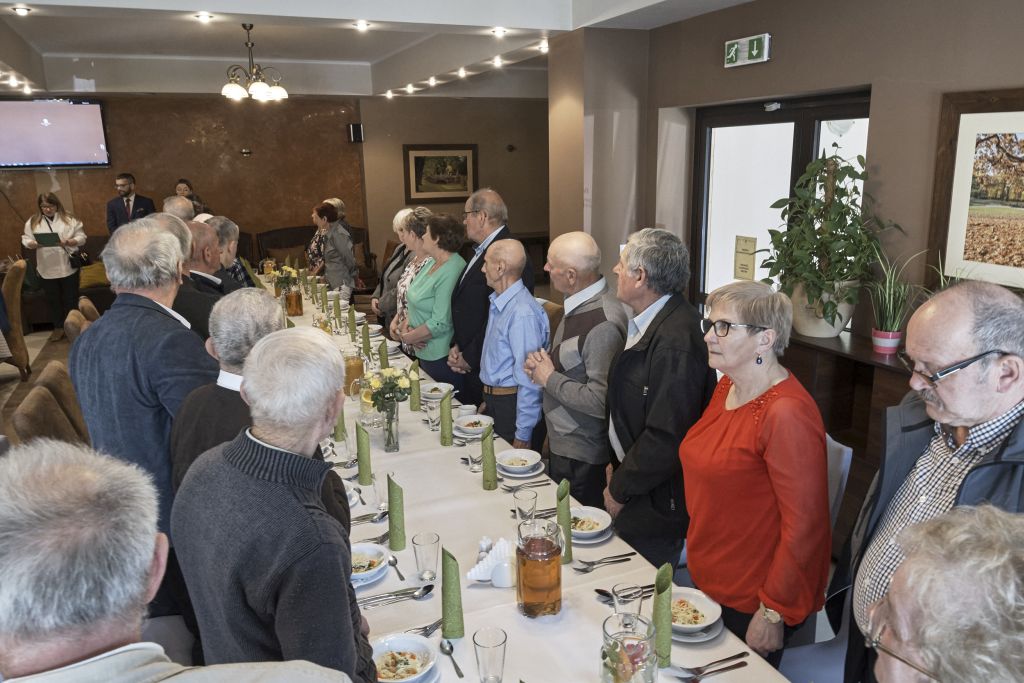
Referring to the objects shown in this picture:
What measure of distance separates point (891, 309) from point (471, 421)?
212 centimetres

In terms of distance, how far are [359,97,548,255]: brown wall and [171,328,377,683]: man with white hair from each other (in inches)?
424

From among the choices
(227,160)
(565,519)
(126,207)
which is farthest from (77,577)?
(227,160)

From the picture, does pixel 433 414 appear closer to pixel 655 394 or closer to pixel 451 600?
pixel 655 394

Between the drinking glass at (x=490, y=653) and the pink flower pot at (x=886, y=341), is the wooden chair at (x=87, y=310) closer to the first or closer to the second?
the drinking glass at (x=490, y=653)

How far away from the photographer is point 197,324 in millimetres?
3100

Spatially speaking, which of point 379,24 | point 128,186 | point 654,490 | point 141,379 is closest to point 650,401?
point 654,490

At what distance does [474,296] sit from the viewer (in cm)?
410

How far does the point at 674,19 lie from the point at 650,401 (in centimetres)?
365

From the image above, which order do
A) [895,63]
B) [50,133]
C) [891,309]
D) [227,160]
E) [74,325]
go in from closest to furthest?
1. [891,309]
2. [895,63]
3. [74,325]
4. [50,133]
5. [227,160]

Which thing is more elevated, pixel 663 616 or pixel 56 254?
pixel 56 254

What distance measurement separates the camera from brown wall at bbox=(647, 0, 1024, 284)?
3242 mm

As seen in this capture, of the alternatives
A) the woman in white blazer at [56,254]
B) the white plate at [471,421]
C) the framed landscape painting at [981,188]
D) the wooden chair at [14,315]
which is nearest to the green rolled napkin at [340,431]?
the white plate at [471,421]

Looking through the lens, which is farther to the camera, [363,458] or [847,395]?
[847,395]


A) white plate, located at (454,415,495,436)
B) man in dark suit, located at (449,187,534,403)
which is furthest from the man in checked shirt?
man in dark suit, located at (449,187,534,403)
